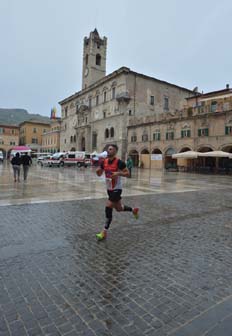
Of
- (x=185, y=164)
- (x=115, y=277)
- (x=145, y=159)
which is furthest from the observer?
(x=145, y=159)

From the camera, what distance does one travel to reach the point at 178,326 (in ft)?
7.37

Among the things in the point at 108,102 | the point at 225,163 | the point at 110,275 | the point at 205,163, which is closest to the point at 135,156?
the point at 108,102

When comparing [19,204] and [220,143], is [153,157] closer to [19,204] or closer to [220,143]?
[220,143]

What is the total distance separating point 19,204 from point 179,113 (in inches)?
1214

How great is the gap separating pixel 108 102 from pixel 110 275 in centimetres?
4618

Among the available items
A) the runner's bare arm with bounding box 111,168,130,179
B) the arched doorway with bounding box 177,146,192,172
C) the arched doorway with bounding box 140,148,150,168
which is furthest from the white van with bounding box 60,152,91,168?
the runner's bare arm with bounding box 111,168,130,179

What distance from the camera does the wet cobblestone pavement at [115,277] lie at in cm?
228

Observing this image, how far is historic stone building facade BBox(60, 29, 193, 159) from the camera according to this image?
42844 mm

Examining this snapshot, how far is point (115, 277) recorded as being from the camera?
10.4ft

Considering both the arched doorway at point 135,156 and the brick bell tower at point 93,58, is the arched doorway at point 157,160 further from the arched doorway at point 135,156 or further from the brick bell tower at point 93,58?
the brick bell tower at point 93,58

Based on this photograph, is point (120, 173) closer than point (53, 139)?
Yes

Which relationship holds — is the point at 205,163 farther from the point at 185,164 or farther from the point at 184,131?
the point at 184,131

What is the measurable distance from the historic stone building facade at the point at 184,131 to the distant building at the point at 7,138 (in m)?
53.0

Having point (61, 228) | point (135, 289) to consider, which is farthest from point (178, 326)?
point (61, 228)
